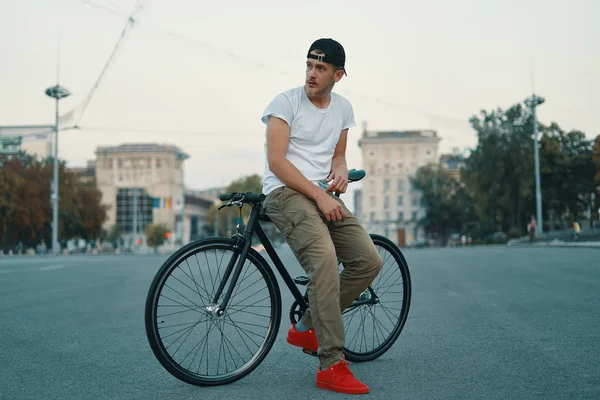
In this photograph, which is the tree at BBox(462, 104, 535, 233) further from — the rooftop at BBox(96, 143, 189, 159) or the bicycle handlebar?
the rooftop at BBox(96, 143, 189, 159)

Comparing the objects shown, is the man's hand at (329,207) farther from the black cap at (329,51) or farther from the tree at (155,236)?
the tree at (155,236)

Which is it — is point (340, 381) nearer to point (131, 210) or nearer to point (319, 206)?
point (319, 206)

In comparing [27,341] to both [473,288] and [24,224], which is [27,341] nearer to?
[473,288]

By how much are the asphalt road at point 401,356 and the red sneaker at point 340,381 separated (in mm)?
54

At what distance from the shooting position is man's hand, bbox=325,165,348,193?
4043 millimetres

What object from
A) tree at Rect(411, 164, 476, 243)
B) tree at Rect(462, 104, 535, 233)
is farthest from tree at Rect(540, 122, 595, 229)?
tree at Rect(411, 164, 476, 243)

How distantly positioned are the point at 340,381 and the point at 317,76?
153 cm

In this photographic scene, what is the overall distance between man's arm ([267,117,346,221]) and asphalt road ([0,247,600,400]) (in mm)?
896

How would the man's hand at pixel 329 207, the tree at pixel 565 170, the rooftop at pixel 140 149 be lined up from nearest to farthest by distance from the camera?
the man's hand at pixel 329 207 < the tree at pixel 565 170 < the rooftop at pixel 140 149

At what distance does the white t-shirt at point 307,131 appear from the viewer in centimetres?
396

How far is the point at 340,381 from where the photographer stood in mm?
3658

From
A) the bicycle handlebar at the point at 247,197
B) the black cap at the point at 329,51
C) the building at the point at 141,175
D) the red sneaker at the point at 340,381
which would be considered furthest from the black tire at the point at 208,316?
the building at the point at 141,175

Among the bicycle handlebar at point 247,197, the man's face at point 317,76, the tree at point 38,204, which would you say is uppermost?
the tree at point 38,204

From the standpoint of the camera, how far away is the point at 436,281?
470 inches
